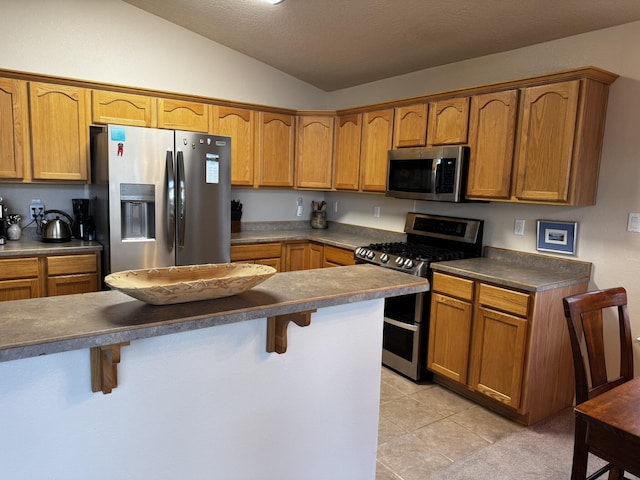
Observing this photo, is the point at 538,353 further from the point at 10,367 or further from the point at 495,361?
the point at 10,367

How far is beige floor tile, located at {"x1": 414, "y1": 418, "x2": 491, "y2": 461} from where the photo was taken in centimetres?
241

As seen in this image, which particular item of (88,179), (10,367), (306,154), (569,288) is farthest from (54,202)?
(569,288)

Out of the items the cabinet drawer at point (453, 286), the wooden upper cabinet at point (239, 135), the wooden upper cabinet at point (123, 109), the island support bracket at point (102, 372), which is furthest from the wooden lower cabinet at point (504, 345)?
the wooden upper cabinet at point (123, 109)

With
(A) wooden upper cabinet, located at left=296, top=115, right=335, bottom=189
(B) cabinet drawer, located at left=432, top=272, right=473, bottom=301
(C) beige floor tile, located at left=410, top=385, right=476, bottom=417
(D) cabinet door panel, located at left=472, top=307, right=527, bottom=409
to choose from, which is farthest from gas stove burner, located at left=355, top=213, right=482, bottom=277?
(A) wooden upper cabinet, located at left=296, top=115, right=335, bottom=189

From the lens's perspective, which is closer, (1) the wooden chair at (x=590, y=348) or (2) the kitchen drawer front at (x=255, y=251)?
(1) the wooden chair at (x=590, y=348)

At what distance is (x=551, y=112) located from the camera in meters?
2.64

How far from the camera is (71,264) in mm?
3162

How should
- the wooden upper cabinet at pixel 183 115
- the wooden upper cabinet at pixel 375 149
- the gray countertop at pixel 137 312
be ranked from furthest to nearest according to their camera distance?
the wooden upper cabinet at pixel 375 149 → the wooden upper cabinet at pixel 183 115 → the gray countertop at pixel 137 312

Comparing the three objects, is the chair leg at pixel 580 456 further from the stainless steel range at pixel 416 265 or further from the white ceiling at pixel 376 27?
the white ceiling at pixel 376 27

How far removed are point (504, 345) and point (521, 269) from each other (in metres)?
0.58

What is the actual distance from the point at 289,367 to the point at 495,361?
5.51 ft

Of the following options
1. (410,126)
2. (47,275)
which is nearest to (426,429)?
(410,126)

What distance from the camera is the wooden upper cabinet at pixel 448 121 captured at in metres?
3.14

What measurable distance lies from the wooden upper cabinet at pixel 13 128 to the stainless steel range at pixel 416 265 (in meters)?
2.67
